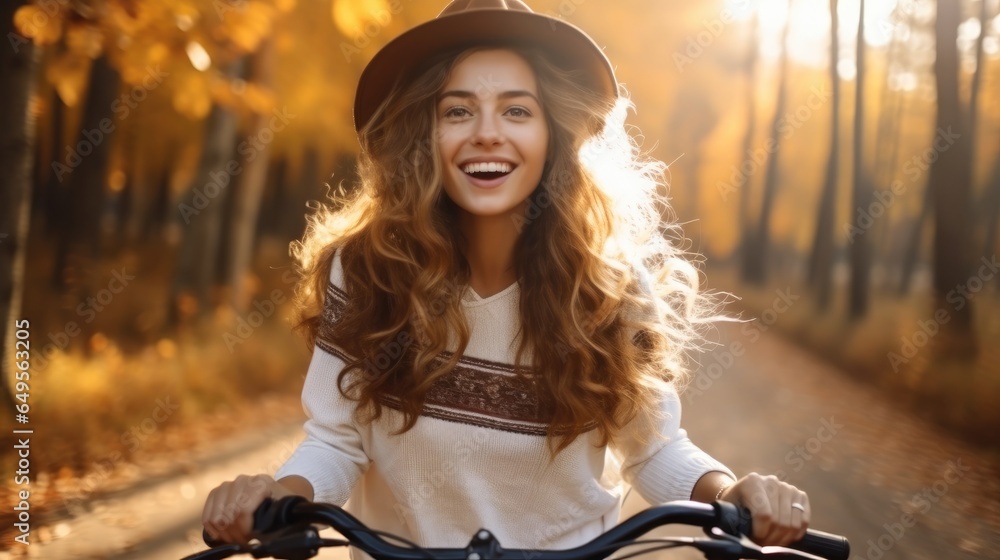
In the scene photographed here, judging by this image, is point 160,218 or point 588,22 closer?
point 588,22

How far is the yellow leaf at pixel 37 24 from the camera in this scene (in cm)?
475

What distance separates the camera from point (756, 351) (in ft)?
52.0

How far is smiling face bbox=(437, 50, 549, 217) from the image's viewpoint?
260cm

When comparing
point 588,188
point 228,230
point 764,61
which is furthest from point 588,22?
point 764,61

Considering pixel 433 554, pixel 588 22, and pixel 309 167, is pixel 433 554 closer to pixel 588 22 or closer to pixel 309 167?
pixel 588 22

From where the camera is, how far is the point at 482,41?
2711 millimetres

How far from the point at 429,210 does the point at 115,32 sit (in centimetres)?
349

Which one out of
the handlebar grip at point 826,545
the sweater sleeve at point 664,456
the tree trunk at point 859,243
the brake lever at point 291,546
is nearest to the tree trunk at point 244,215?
the sweater sleeve at point 664,456

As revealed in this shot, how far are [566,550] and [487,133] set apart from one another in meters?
1.24

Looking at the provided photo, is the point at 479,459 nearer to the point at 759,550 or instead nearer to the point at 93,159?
the point at 759,550

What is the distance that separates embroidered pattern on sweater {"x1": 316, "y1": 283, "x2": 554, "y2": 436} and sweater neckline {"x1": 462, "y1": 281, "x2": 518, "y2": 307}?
18cm

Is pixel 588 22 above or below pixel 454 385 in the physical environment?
above

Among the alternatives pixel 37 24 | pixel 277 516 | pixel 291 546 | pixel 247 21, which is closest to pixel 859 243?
pixel 247 21

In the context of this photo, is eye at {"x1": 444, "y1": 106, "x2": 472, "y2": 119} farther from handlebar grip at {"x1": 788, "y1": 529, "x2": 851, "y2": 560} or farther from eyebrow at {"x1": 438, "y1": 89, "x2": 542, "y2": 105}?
handlebar grip at {"x1": 788, "y1": 529, "x2": 851, "y2": 560}
